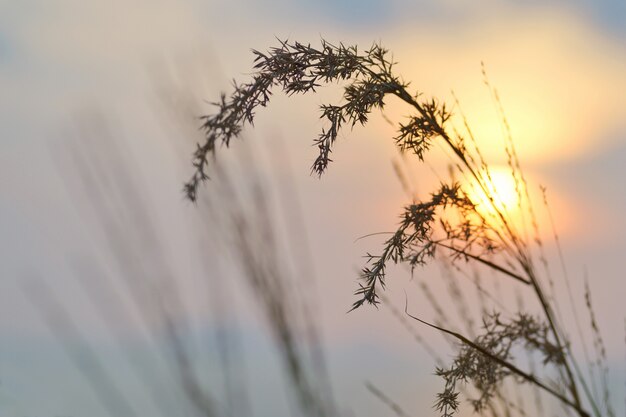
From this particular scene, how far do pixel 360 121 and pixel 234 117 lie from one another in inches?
10.9

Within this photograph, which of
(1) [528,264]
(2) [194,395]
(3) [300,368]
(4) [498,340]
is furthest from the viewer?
(2) [194,395]

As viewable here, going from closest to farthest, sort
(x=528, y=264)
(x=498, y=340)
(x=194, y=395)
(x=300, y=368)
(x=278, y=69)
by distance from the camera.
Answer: (x=278, y=69), (x=528, y=264), (x=498, y=340), (x=300, y=368), (x=194, y=395)

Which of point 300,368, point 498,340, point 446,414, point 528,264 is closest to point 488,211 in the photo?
point 528,264

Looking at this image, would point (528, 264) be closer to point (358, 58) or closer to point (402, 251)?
point (402, 251)

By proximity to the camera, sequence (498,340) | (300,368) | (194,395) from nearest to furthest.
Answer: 1. (498,340)
2. (300,368)
3. (194,395)

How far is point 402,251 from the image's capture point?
1616 mm

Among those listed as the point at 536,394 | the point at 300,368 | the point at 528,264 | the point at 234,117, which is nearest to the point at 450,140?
the point at 528,264

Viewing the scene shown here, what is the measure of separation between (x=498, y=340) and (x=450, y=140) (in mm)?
559

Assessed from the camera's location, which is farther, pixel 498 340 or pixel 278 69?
pixel 498 340

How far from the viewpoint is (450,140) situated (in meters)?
1.66

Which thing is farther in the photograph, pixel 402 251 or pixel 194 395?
pixel 194 395

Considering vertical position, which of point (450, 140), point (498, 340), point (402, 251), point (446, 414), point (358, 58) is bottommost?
point (446, 414)

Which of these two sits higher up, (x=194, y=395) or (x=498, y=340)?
(x=194, y=395)

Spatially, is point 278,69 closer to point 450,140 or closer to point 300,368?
point 450,140
